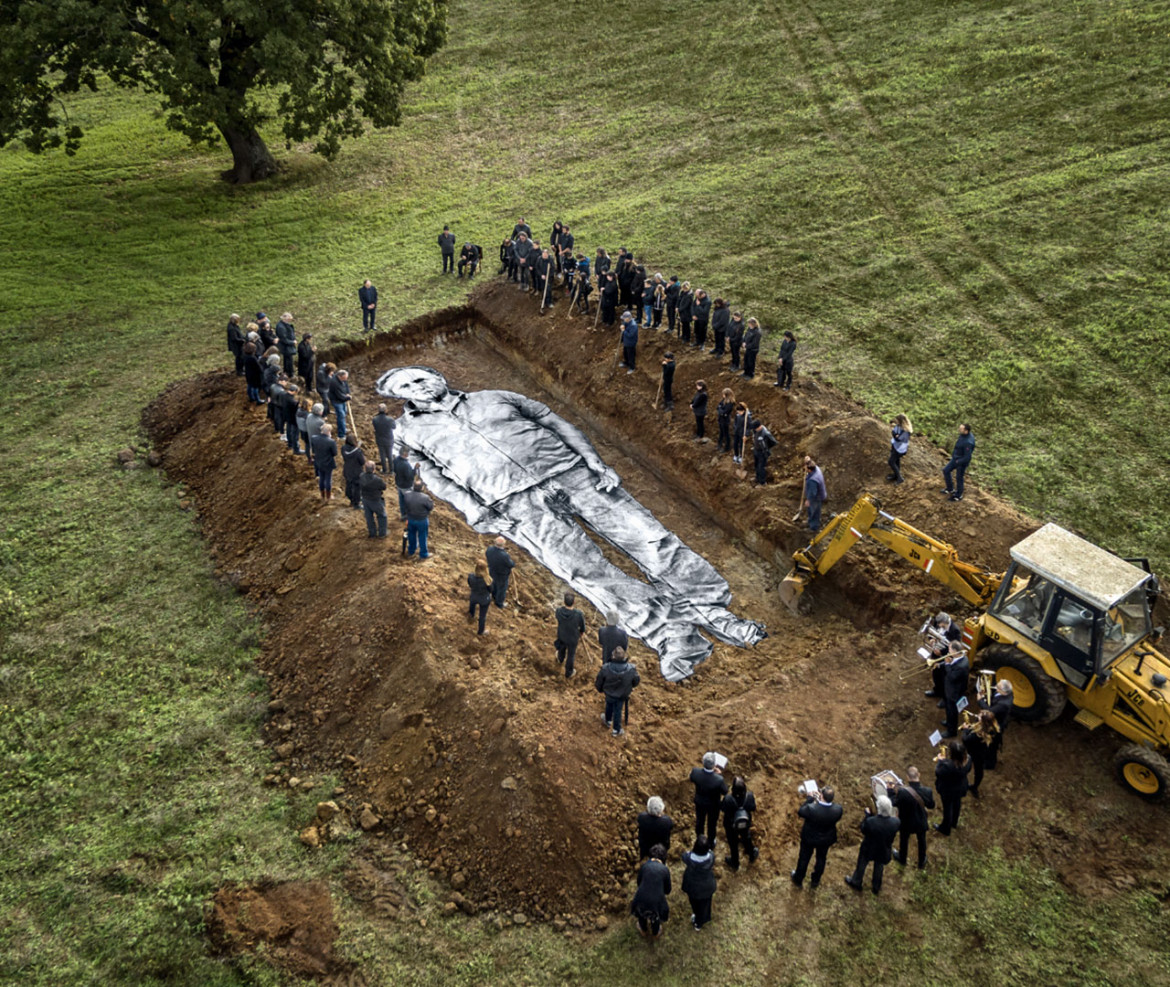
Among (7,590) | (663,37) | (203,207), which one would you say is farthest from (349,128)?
(7,590)

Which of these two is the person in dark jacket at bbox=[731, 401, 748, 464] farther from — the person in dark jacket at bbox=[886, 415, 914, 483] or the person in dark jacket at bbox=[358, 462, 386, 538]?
the person in dark jacket at bbox=[358, 462, 386, 538]

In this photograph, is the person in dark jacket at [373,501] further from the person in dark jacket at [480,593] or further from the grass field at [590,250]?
the grass field at [590,250]

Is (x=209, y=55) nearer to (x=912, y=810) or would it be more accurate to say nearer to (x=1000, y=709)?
(x=1000, y=709)

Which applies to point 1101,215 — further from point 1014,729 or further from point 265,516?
point 265,516

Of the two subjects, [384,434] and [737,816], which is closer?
[737,816]

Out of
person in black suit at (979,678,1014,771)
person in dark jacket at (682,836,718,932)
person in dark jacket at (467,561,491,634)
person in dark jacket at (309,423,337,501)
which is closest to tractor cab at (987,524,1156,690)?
person in black suit at (979,678,1014,771)

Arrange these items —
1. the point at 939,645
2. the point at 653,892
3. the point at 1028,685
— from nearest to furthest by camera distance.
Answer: the point at 653,892, the point at 1028,685, the point at 939,645

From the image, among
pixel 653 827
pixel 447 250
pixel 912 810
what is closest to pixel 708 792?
pixel 653 827
